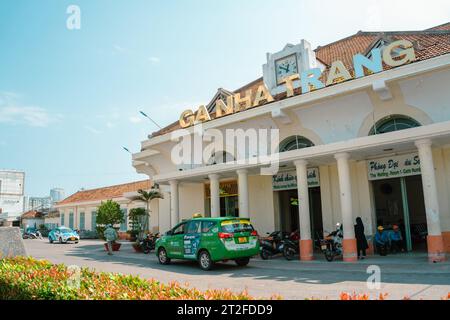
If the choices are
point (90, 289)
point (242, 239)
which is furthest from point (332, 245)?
point (90, 289)

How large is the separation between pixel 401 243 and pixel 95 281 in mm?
12947

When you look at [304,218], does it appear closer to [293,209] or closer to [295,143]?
[295,143]

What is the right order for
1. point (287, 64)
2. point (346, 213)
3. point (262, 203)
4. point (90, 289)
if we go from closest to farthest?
point (90, 289), point (346, 213), point (287, 64), point (262, 203)

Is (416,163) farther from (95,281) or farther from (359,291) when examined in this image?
(95,281)

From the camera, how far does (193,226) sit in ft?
44.9

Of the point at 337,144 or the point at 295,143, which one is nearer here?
the point at 337,144

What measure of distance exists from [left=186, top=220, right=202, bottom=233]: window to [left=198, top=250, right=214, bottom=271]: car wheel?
0.82 meters

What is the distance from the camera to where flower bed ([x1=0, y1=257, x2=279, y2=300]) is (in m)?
5.02

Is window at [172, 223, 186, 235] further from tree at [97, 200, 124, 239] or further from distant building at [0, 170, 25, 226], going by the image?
distant building at [0, 170, 25, 226]

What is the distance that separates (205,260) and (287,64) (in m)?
10.9

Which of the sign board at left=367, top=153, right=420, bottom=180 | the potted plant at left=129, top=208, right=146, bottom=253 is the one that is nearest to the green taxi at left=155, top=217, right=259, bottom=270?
the sign board at left=367, top=153, right=420, bottom=180

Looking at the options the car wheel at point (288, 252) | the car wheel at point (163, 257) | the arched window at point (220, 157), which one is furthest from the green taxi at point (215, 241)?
the arched window at point (220, 157)

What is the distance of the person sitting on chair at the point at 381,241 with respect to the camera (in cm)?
1454
